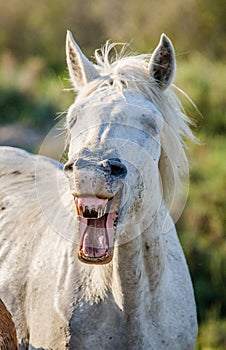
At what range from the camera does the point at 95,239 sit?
362cm

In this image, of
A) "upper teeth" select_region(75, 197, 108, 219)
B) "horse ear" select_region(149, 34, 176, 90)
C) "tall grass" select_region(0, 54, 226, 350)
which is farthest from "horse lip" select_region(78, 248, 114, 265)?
"tall grass" select_region(0, 54, 226, 350)

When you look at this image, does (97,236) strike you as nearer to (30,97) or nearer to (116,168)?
(116,168)

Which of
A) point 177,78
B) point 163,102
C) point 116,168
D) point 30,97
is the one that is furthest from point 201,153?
point 116,168

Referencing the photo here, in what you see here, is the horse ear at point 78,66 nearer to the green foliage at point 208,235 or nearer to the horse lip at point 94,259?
the horse lip at point 94,259

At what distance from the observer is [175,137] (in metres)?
4.13

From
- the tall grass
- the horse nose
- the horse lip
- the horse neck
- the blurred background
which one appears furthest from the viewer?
the blurred background

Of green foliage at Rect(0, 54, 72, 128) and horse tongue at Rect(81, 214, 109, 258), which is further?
green foliage at Rect(0, 54, 72, 128)

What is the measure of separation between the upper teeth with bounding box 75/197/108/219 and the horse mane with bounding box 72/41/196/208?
25.3 inches

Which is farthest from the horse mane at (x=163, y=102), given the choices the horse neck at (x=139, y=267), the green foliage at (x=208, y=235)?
the green foliage at (x=208, y=235)

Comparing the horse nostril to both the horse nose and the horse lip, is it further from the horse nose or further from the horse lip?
the horse lip

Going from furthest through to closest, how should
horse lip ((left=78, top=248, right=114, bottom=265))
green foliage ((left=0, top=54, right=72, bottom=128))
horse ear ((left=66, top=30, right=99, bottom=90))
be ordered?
green foliage ((left=0, top=54, right=72, bottom=128)), horse ear ((left=66, top=30, right=99, bottom=90)), horse lip ((left=78, top=248, right=114, bottom=265))

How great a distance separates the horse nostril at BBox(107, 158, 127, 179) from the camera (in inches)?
138

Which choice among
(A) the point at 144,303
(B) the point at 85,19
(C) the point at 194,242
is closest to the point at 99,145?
(A) the point at 144,303

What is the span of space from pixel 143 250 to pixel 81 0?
20024mm
